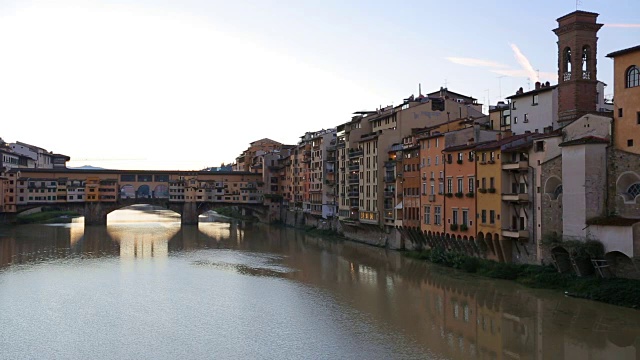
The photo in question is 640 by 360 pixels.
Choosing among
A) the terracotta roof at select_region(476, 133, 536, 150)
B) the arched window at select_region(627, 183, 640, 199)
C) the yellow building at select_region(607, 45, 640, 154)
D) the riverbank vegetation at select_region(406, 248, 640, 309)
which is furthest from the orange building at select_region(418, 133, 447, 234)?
the arched window at select_region(627, 183, 640, 199)

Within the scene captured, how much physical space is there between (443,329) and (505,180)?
1165cm

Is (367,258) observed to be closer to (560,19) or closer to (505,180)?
(505,180)

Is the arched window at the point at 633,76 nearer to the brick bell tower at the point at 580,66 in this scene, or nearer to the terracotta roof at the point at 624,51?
the terracotta roof at the point at 624,51

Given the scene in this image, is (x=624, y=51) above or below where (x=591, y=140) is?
above

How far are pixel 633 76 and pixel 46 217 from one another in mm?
75573

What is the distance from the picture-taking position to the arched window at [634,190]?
79.7 ft

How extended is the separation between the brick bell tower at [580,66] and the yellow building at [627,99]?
191 inches

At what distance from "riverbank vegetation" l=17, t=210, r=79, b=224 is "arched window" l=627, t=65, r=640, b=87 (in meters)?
66.9

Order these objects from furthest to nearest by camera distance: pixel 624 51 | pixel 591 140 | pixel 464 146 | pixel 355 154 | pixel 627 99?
1. pixel 355 154
2. pixel 464 146
3. pixel 591 140
4. pixel 624 51
5. pixel 627 99

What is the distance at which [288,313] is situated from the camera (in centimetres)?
2386

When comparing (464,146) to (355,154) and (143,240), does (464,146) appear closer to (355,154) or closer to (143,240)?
(355,154)

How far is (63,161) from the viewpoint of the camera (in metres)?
112

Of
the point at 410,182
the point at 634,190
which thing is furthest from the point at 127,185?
the point at 634,190

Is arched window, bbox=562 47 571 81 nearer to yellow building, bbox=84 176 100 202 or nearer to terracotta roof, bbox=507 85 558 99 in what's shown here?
terracotta roof, bbox=507 85 558 99
